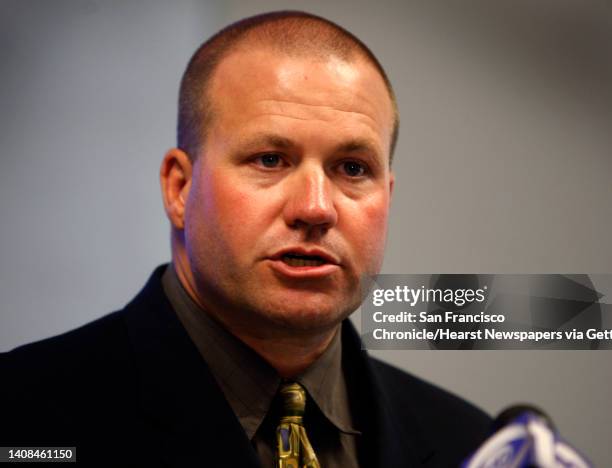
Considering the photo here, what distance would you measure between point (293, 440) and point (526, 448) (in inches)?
30.1

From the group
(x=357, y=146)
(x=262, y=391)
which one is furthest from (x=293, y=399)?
(x=357, y=146)

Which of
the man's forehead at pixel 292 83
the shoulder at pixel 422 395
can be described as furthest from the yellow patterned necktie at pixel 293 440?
the man's forehead at pixel 292 83

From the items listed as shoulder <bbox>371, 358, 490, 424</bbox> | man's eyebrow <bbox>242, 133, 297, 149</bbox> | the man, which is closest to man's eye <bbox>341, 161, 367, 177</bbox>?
the man

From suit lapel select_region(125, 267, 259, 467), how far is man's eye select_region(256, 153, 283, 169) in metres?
0.33

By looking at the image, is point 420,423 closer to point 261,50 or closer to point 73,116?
point 261,50

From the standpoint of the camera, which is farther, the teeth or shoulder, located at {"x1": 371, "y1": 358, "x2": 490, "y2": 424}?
shoulder, located at {"x1": 371, "y1": 358, "x2": 490, "y2": 424}

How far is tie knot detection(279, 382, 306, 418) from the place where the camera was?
1587mm

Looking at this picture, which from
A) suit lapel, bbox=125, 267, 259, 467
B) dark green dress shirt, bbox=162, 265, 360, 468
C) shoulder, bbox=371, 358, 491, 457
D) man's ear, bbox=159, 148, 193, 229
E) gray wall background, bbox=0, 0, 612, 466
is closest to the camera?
suit lapel, bbox=125, 267, 259, 467

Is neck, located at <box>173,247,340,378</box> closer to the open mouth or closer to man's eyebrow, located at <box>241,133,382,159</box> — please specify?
the open mouth

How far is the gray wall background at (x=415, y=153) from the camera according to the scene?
2.03 metres

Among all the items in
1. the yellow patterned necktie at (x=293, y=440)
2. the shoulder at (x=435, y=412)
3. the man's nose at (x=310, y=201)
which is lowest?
the yellow patterned necktie at (x=293, y=440)

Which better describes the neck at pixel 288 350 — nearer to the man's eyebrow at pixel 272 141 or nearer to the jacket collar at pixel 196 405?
the jacket collar at pixel 196 405

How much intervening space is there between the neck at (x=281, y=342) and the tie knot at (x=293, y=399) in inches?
2.0

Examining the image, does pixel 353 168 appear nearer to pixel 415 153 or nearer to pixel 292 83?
pixel 292 83
